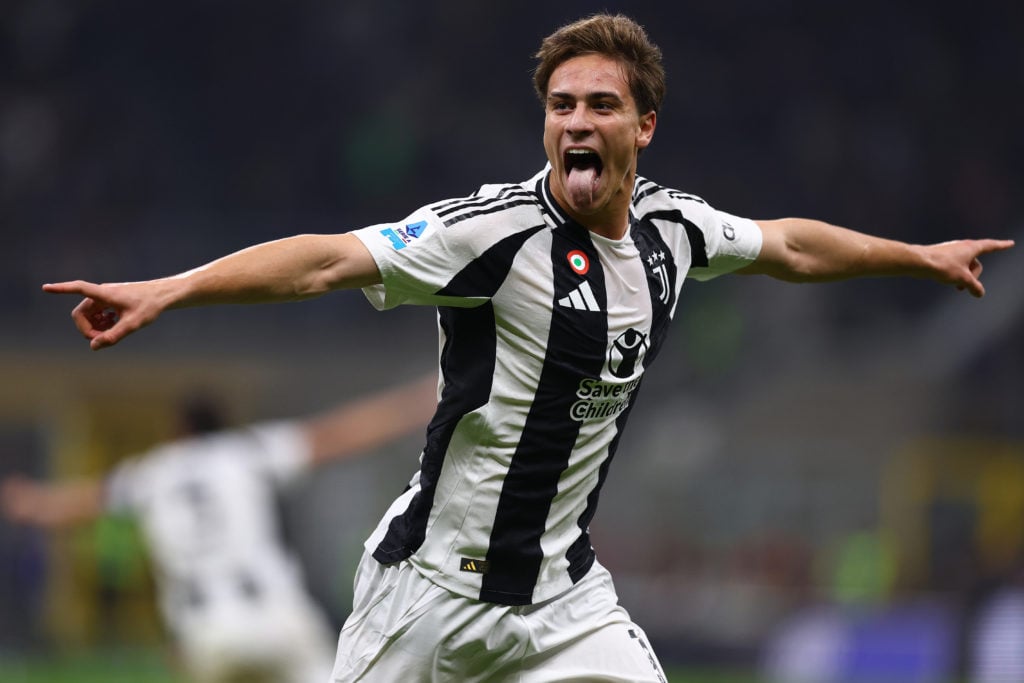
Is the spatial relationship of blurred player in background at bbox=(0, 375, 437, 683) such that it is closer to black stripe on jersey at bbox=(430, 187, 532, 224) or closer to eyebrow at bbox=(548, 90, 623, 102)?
black stripe on jersey at bbox=(430, 187, 532, 224)

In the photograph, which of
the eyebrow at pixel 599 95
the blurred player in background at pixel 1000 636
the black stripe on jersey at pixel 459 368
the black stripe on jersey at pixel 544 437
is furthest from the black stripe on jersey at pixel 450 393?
the blurred player in background at pixel 1000 636

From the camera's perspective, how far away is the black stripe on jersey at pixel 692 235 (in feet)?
15.3

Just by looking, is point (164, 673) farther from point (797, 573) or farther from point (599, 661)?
point (599, 661)

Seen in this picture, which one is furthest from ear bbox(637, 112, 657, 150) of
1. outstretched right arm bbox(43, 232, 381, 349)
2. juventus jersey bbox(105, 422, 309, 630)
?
juventus jersey bbox(105, 422, 309, 630)

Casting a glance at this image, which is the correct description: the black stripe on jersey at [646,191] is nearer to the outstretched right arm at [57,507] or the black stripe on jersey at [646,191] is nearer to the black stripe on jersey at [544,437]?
the black stripe on jersey at [544,437]

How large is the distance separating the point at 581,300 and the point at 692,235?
563 mm

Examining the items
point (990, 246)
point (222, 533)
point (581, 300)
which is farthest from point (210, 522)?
point (990, 246)

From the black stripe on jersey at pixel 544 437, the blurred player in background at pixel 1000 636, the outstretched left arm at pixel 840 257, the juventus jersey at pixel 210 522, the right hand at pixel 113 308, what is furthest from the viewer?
the blurred player in background at pixel 1000 636

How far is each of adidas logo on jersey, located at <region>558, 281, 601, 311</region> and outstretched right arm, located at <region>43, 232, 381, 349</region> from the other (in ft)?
1.74

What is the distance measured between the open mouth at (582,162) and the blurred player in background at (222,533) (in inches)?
166

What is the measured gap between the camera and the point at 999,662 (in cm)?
1238

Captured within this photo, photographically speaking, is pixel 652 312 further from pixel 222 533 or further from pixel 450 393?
pixel 222 533

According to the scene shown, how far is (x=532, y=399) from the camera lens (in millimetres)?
4309

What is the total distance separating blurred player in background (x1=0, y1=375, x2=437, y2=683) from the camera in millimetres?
7906
